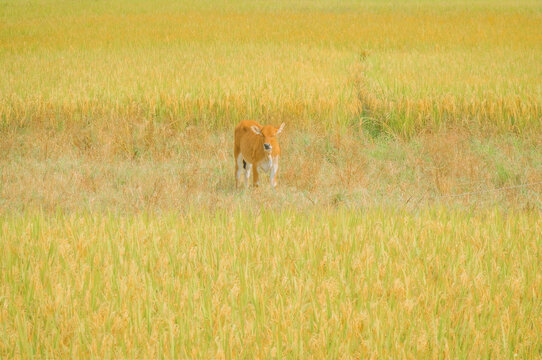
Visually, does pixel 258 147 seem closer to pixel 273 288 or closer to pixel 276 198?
pixel 276 198

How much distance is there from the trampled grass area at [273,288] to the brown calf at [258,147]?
1392 mm

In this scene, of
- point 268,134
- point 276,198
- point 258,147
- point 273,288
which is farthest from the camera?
point 276,198

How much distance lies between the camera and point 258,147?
558 cm

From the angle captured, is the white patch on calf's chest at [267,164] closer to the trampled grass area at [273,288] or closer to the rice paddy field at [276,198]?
the rice paddy field at [276,198]

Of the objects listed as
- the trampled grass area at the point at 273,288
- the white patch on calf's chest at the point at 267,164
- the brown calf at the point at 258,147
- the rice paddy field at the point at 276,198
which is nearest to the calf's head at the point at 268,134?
the brown calf at the point at 258,147

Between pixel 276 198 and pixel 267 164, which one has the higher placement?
pixel 267 164

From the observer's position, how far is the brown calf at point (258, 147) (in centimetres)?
542

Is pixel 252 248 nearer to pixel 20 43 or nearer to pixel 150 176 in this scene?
pixel 150 176

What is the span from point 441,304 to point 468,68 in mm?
7896


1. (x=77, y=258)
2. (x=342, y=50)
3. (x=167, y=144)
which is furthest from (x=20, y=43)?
(x=77, y=258)

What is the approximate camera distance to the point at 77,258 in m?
3.39

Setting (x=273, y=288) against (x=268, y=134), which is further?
(x=268, y=134)

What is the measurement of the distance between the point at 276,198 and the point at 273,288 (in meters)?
2.68

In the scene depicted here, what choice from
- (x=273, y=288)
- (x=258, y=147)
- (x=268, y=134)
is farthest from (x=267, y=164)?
(x=273, y=288)
